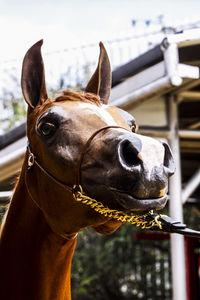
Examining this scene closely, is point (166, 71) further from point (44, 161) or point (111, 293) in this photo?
point (111, 293)

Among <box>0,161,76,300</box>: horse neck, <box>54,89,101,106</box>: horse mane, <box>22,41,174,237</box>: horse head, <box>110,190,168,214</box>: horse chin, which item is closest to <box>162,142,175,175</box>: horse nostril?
<box>22,41,174,237</box>: horse head

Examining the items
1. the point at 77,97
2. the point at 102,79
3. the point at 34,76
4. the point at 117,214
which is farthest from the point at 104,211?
the point at 102,79

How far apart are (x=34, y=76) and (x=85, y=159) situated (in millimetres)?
564

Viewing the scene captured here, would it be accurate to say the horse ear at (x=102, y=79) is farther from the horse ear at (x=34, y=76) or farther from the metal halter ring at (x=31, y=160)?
the metal halter ring at (x=31, y=160)

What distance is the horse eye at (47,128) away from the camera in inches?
70.8

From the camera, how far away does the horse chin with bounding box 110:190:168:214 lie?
1.49m

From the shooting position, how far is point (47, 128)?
1.81 metres

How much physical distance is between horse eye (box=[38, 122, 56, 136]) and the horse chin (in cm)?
44

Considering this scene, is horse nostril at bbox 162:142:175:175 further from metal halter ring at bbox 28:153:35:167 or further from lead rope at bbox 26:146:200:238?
metal halter ring at bbox 28:153:35:167

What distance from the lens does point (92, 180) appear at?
160 cm

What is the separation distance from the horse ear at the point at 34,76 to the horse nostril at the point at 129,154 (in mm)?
630

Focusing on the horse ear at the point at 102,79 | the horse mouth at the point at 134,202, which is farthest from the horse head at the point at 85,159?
the horse ear at the point at 102,79

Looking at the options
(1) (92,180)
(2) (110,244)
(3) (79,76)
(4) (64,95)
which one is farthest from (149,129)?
(2) (110,244)

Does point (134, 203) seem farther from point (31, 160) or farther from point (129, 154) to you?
point (31, 160)
